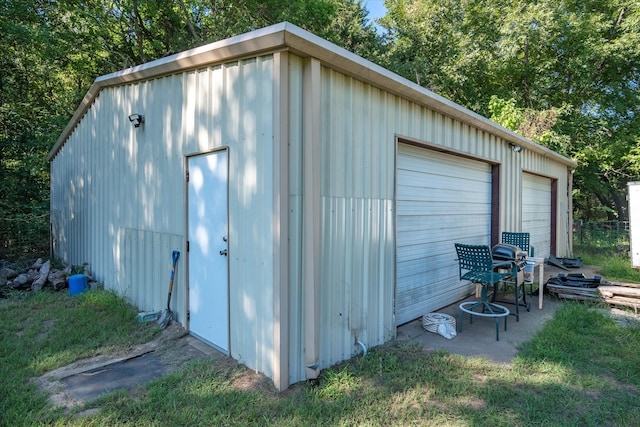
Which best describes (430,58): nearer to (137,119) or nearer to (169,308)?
(137,119)

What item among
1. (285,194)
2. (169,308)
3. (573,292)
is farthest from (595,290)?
(169,308)

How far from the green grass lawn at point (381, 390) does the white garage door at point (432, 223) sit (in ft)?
3.62

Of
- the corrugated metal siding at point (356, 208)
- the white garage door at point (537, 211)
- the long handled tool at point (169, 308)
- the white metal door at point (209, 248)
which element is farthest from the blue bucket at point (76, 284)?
the white garage door at point (537, 211)

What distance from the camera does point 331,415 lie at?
7.95 ft

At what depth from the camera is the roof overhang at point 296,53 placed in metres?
2.65

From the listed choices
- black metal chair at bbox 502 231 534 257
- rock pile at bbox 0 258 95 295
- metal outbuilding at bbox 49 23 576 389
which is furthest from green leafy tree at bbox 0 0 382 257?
black metal chair at bbox 502 231 534 257

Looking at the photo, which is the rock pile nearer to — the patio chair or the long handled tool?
the long handled tool

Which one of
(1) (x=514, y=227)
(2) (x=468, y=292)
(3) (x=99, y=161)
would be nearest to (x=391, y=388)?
(2) (x=468, y=292)

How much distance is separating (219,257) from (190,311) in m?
0.92

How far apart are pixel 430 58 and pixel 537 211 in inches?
347

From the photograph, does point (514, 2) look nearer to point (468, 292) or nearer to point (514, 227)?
point (514, 227)

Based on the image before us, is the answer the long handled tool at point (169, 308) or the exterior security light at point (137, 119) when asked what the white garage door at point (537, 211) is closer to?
the long handled tool at point (169, 308)

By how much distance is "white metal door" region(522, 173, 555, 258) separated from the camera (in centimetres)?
754

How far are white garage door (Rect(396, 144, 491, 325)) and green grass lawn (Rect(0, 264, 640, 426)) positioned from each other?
1104 millimetres
